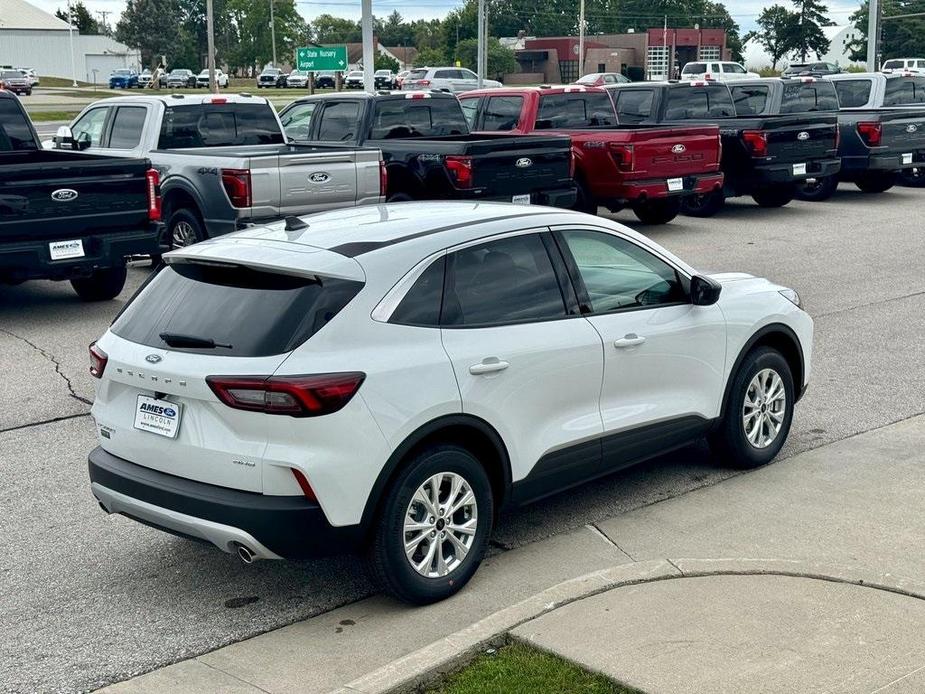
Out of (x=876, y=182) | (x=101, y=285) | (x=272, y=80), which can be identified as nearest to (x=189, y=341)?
(x=101, y=285)

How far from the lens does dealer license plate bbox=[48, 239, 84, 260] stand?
441 inches

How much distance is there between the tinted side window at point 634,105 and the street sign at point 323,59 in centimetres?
3114

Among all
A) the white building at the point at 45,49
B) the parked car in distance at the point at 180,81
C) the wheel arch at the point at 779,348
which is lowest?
the wheel arch at the point at 779,348

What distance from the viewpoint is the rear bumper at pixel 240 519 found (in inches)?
193

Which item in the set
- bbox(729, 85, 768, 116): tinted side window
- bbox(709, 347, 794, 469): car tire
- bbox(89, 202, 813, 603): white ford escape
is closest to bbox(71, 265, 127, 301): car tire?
bbox(89, 202, 813, 603): white ford escape

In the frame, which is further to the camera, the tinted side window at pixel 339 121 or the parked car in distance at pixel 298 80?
the parked car in distance at pixel 298 80

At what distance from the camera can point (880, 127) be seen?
2073 cm

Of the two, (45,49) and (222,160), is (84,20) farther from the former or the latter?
(222,160)

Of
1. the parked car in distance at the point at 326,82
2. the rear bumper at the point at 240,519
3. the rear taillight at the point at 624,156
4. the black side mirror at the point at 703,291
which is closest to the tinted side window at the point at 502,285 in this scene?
the black side mirror at the point at 703,291

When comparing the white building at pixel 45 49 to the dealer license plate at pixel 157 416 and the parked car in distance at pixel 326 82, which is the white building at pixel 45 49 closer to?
the parked car in distance at pixel 326 82

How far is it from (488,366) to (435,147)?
9.67m

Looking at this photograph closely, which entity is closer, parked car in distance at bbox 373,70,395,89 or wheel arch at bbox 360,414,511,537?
wheel arch at bbox 360,414,511,537

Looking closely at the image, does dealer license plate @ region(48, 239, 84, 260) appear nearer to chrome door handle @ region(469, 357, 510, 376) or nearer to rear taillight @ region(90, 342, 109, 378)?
rear taillight @ region(90, 342, 109, 378)

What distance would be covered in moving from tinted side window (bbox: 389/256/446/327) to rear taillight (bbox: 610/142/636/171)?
1134cm
